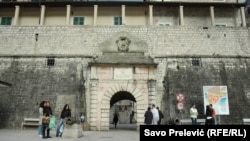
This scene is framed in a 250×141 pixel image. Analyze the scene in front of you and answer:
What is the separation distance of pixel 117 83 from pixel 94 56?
302cm

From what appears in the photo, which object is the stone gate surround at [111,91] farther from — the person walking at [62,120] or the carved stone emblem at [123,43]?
the person walking at [62,120]

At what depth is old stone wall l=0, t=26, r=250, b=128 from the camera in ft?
57.6

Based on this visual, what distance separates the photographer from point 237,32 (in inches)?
809

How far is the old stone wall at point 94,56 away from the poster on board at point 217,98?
1.72 metres

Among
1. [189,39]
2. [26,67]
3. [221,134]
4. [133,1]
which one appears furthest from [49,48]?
[221,134]

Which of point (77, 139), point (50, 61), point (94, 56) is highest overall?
point (94, 56)

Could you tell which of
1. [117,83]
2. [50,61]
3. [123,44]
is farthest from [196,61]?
[50,61]

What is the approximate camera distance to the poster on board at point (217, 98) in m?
15.7

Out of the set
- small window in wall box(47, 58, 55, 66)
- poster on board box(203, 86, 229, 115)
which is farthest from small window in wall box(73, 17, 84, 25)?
poster on board box(203, 86, 229, 115)

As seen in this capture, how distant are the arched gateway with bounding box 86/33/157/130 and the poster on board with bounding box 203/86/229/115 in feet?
11.2

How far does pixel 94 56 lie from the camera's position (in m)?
19.1

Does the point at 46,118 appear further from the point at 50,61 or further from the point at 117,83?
the point at 50,61

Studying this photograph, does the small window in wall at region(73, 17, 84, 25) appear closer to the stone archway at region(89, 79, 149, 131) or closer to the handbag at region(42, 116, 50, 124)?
the stone archway at region(89, 79, 149, 131)

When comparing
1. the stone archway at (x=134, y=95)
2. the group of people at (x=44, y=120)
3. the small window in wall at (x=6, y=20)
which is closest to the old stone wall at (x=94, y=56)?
the stone archway at (x=134, y=95)
